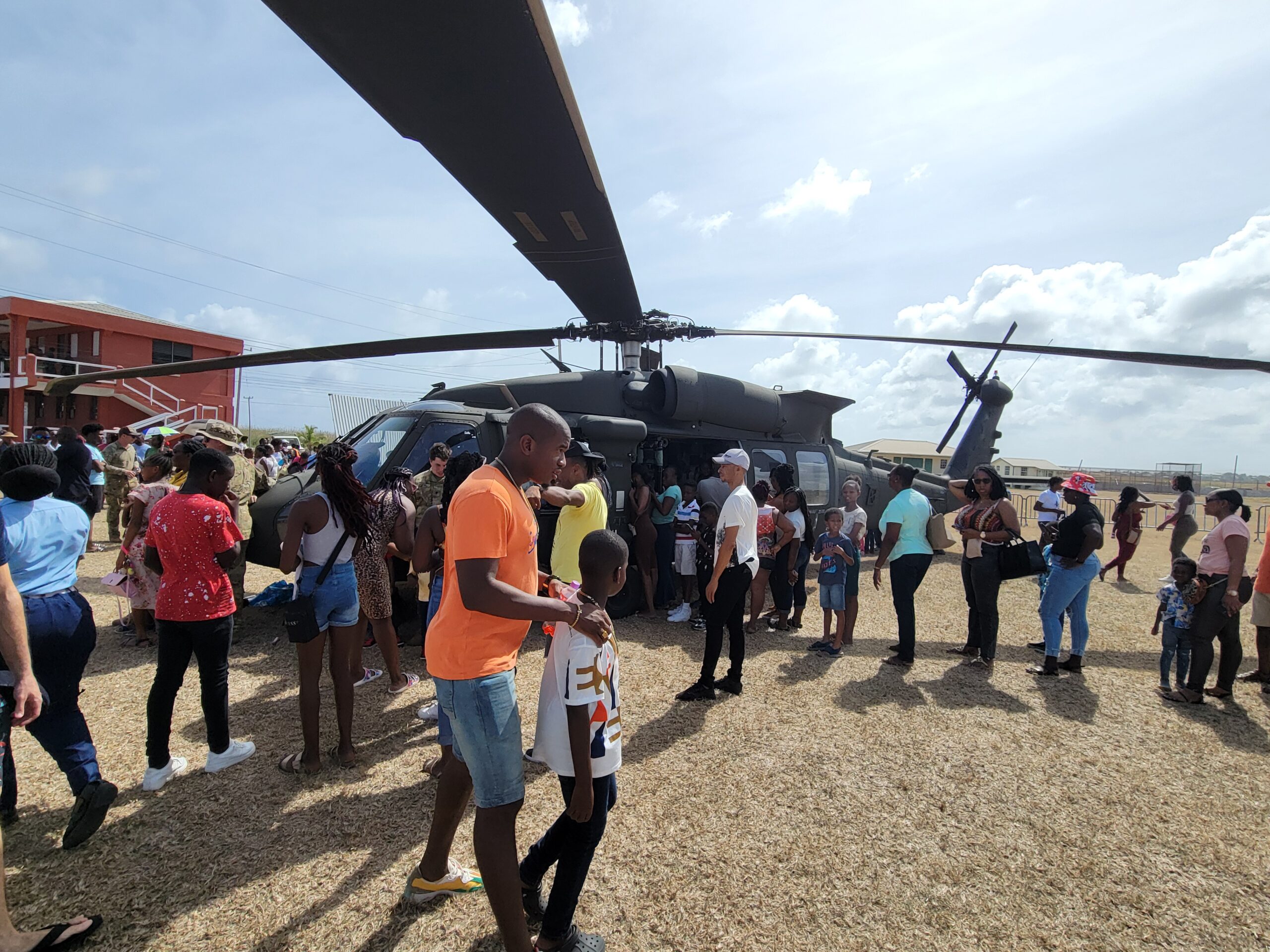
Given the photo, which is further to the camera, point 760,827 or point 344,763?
point 344,763

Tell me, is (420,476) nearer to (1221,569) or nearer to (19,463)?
(19,463)

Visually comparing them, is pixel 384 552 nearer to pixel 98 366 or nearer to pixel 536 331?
pixel 536 331

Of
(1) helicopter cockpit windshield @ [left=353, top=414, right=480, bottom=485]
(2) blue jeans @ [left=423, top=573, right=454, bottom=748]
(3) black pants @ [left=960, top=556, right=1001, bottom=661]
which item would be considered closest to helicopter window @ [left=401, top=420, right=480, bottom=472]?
(1) helicopter cockpit windshield @ [left=353, top=414, right=480, bottom=485]

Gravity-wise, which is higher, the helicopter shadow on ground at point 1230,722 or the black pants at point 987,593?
the black pants at point 987,593

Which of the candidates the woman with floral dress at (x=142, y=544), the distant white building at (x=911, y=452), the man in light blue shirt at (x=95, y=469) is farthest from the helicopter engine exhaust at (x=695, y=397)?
the distant white building at (x=911, y=452)

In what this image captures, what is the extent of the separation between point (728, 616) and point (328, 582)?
8.03 ft

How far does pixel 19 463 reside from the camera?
2.72 m

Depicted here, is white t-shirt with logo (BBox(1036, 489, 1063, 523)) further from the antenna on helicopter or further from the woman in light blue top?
the woman in light blue top

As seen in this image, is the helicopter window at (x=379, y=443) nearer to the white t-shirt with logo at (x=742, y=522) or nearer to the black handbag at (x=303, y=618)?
the black handbag at (x=303, y=618)

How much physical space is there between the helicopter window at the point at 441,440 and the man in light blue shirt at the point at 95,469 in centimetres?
414

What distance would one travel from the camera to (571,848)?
80.0 inches

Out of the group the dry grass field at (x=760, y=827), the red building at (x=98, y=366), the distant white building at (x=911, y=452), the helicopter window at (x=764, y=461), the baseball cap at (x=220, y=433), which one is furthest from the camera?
the distant white building at (x=911, y=452)

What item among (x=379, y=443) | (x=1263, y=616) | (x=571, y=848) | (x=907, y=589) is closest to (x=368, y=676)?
(x=379, y=443)

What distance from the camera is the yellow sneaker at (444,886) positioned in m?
2.35
